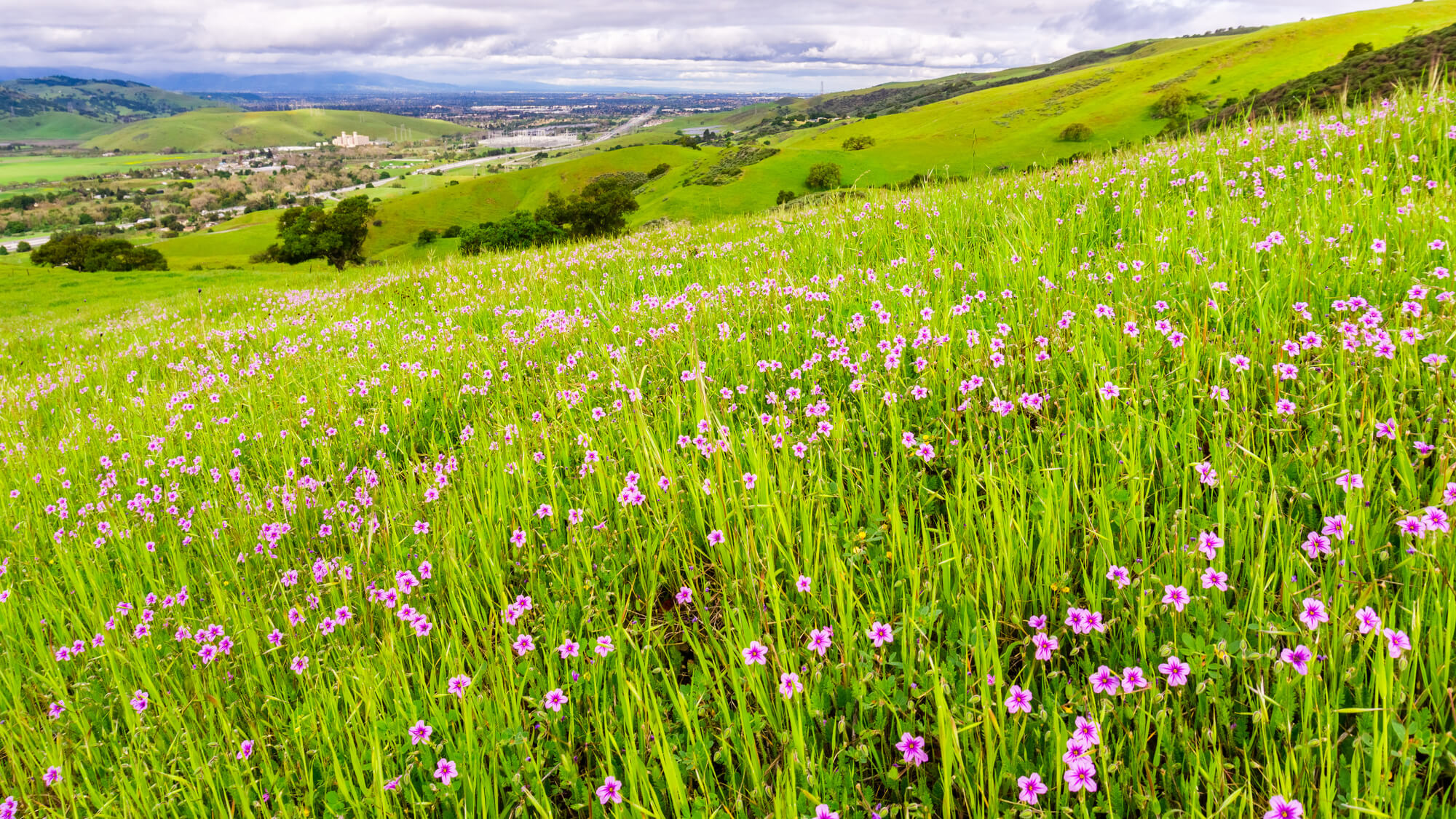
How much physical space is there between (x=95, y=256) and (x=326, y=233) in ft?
124

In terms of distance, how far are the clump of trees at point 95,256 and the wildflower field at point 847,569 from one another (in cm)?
13080

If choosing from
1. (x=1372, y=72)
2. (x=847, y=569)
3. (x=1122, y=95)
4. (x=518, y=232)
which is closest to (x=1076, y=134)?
(x=1122, y=95)

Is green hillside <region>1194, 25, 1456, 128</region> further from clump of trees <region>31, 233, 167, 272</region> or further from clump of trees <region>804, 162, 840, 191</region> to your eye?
clump of trees <region>31, 233, 167, 272</region>

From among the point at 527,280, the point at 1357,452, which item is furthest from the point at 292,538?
the point at 527,280

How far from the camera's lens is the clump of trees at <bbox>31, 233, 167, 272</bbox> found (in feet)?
328

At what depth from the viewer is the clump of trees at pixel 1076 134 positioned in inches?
4611

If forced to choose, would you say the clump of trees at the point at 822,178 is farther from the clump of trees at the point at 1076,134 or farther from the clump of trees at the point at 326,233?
the clump of trees at the point at 326,233

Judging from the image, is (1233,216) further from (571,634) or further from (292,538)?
(292,538)

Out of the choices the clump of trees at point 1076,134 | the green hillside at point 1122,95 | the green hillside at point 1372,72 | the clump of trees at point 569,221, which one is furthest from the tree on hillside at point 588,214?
the clump of trees at point 1076,134

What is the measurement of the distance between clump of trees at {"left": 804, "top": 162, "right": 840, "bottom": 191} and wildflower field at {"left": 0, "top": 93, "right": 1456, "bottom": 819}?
117m

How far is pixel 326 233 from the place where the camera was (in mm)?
95812

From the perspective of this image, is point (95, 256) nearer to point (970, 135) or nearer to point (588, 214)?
point (588, 214)

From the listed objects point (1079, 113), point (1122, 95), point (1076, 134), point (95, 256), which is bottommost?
point (95, 256)

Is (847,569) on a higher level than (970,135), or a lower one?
lower
